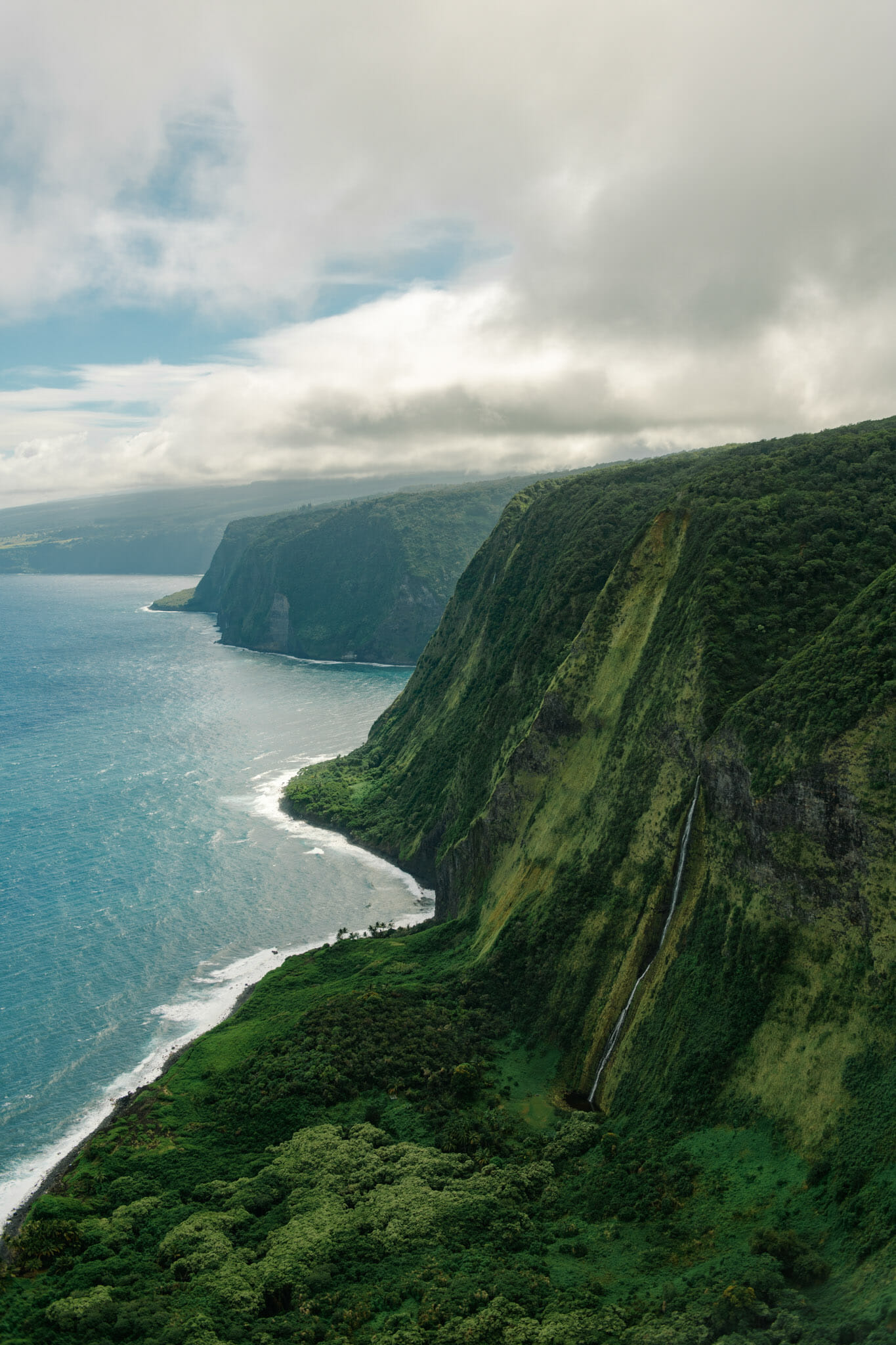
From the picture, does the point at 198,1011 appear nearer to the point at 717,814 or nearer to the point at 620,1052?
the point at 620,1052

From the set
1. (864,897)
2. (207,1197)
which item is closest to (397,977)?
(207,1197)

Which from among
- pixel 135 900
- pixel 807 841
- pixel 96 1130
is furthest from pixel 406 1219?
pixel 135 900

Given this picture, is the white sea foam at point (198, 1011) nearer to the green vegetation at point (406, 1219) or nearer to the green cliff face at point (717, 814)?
the green vegetation at point (406, 1219)

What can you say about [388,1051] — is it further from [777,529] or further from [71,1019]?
[777,529]

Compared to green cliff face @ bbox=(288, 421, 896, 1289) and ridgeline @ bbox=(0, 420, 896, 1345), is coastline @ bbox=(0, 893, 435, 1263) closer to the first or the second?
ridgeline @ bbox=(0, 420, 896, 1345)

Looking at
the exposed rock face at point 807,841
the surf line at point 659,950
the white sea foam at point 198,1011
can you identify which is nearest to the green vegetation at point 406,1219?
the white sea foam at point 198,1011

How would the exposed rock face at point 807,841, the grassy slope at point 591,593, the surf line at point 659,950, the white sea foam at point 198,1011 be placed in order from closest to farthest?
the exposed rock face at point 807,841 → the white sea foam at point 198,1011 → the surf line at point 659,950 → the grassy slope at point 591,593
